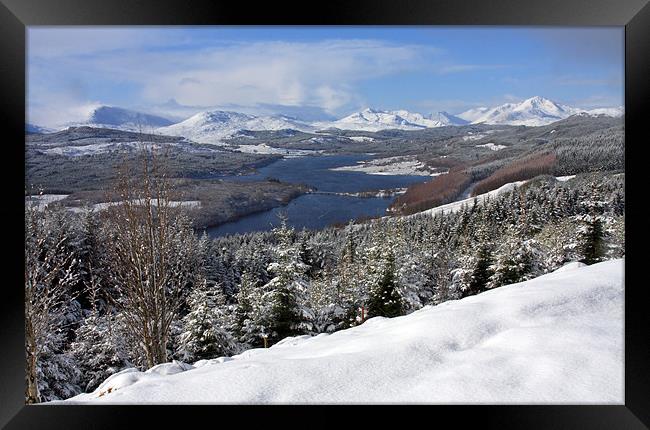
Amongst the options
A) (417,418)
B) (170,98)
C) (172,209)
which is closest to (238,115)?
A: (170,98)

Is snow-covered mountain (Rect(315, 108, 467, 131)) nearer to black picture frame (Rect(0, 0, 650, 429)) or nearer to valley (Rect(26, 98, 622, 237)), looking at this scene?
valley (Rect(26, 98, 622, 237))

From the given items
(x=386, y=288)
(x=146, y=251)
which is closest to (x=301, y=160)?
(x=386, y=288)

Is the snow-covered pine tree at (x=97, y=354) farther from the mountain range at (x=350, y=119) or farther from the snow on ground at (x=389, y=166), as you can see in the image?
the snow on ground at (x=389, y=166)

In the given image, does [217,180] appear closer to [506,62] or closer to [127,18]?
[506,62]

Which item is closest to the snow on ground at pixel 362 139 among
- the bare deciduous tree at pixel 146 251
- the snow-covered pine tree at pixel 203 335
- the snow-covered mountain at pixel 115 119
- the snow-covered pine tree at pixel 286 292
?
the snow-covered pine tree at pixel 286 292

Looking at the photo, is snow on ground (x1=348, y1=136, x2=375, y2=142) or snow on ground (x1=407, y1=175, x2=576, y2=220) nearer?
snow on ground (x1=348, y1=136, x2=375, y2=142)

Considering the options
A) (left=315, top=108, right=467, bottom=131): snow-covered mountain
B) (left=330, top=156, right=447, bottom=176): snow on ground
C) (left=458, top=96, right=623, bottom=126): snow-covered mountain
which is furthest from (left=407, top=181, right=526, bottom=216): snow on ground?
(left=315, top=108, right=467, bottom=131): snow-covered mountain
